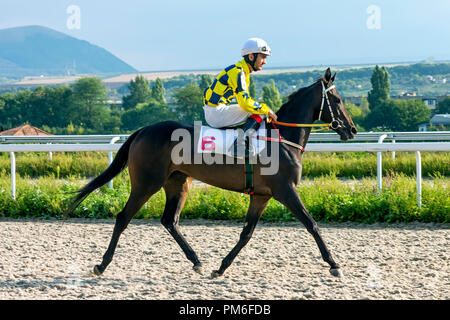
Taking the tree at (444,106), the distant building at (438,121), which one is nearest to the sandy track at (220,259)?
the distant building at (438,121)

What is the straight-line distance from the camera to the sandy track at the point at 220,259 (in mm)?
4414

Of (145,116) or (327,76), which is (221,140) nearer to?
(327,76)

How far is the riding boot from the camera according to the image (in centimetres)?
500

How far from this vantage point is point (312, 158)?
13250 mm

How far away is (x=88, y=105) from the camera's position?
11338 centimetres

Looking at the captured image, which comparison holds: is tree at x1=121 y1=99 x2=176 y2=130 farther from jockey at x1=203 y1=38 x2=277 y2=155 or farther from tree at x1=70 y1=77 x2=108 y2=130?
jockey at x1=203 y1=38 x2=277 y2=155

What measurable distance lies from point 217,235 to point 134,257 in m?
1.23

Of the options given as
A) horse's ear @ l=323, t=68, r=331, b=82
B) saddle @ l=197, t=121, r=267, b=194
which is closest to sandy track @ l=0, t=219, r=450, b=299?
saddle @ l=197, t=121, r=267, b=194

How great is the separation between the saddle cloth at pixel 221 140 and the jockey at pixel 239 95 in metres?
0.06

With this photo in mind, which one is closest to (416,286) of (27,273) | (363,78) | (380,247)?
(380,247)

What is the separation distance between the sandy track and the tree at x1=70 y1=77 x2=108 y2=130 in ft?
347

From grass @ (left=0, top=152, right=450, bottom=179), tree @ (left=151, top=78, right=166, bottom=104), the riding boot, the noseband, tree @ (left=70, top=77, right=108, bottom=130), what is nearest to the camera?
the riding boot

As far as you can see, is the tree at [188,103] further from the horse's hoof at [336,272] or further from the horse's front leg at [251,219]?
the horse's hoof at [336,272]

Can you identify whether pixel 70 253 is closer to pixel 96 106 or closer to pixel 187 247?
pixel 187 247
